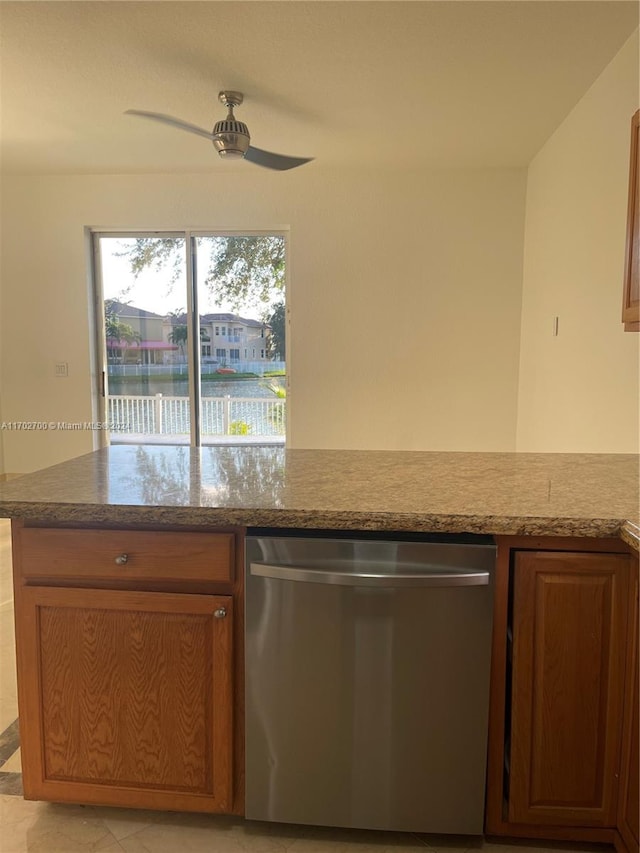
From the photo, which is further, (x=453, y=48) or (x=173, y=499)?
(x=453, y=48)

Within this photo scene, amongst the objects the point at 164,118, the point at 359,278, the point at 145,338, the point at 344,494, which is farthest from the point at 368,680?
the point at 145,338

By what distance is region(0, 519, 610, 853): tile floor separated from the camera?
1.45m

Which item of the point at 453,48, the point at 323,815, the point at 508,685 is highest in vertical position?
the point at 453,48

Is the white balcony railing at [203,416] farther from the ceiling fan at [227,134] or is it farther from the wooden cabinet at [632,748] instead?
the wooden cabinet at [632,748]

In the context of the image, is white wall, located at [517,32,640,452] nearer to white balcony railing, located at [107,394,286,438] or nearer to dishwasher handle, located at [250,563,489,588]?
dishwasher handle, located at [250,563,489,588]

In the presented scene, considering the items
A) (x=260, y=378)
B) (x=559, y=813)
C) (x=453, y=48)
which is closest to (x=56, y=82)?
(x=453, y=48)

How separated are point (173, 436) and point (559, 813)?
4015mm

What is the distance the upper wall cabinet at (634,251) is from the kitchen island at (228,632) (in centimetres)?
56

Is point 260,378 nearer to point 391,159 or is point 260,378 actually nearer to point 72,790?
point 391,159

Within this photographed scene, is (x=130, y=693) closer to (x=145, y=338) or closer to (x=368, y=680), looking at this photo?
(x=368, y=680)

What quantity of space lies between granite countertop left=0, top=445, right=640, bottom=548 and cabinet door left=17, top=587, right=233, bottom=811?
0.23 m

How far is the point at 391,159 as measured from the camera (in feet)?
13.4

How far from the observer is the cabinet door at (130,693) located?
1399 millimetres

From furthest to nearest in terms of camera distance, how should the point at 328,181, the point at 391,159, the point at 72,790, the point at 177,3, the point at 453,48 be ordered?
the point at 328,181
the point at 391,159
the point at 453,48
the point at 177,3
the point at 72,790
